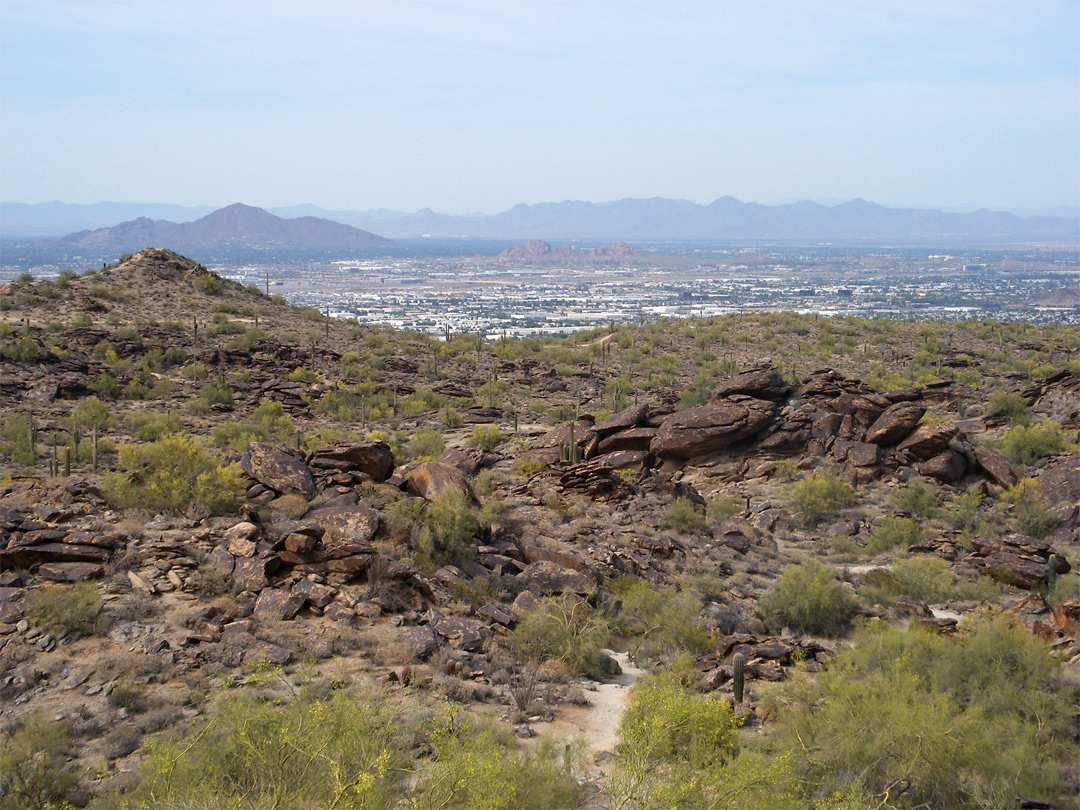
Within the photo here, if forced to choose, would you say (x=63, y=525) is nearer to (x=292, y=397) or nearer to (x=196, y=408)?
(x=196, y=408)

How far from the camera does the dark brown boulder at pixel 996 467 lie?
867 inches

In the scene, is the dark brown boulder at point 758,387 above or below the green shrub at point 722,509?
above

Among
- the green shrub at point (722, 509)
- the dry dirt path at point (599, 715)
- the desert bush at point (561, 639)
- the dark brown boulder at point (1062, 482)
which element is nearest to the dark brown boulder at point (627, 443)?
the green shrub at point (722, 509)

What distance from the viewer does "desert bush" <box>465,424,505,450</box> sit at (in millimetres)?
27641

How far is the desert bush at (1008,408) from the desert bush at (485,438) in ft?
64.0

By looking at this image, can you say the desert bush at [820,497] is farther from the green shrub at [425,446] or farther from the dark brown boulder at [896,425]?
the green shrub at [425,446]

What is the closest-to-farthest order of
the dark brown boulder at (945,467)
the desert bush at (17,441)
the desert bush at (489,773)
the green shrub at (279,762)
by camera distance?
the green shrub at (279,762)
the desert bush at (489,773)
the desert bush at (17,441)
the dark brown boulder at (945,467)

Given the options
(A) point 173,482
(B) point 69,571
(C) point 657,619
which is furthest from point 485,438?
(B) point 69,571

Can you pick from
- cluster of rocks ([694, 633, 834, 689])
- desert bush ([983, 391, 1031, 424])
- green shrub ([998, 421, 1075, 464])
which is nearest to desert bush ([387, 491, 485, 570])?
cluster of rocks ([694, 633, 834, 689])

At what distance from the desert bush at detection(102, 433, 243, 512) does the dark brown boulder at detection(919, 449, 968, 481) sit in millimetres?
20169

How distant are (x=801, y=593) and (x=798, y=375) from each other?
30.2m

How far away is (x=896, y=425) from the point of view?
24656 mm

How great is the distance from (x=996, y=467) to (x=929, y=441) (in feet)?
6.59

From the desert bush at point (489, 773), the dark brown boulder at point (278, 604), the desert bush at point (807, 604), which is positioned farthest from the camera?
the desert bush at point (807, 604)
